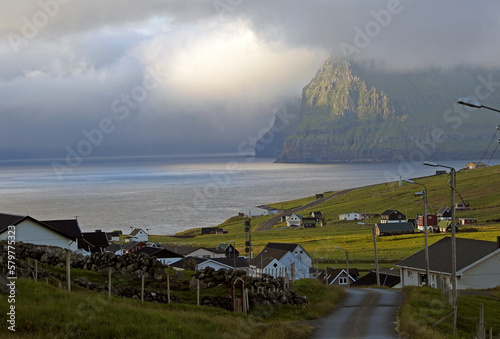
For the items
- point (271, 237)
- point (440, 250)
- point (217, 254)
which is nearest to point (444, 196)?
point (271, 237)

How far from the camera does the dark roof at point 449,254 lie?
181 feet

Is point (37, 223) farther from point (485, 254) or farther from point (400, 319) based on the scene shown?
point (485, 254)

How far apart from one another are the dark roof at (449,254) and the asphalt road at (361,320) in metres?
19.6

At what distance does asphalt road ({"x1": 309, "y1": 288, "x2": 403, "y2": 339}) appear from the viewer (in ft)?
76.7

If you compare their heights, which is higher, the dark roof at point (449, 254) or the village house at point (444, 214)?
the dark roof at point (449, 254)

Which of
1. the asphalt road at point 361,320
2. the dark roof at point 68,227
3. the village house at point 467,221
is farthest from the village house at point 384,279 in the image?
the village house at point 467,221

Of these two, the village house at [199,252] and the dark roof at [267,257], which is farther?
the village house at [199,252]

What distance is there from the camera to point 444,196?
195125 millimetres

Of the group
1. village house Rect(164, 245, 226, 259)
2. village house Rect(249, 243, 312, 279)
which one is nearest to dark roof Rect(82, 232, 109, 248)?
village house Rect(249, 243, 312, 279)

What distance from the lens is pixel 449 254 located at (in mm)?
57344

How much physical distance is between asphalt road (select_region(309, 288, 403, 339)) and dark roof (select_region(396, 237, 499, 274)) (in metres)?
19.6

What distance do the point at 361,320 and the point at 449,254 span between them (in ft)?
108

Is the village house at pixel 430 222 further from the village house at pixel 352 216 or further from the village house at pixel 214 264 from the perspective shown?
the village house at pixel 214 264

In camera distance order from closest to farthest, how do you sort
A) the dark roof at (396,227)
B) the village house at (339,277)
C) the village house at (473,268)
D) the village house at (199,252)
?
the village house at (473,268), the village house at (339,277), the village house at (199,252), the dark roof at (396,227)
